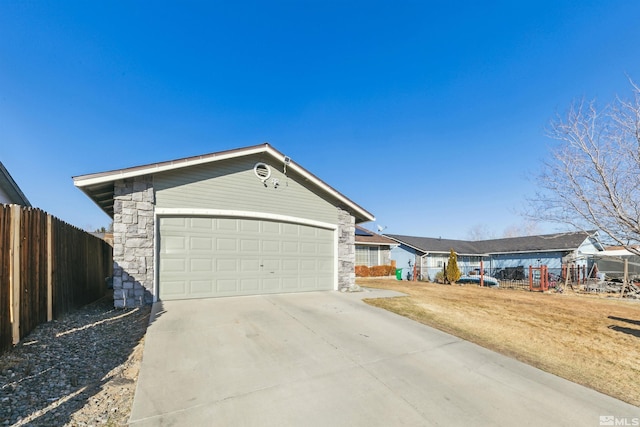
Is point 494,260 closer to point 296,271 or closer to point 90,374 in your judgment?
point 296,271

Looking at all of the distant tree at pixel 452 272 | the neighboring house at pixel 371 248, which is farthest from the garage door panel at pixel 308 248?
the distant tree at pixel 452 272

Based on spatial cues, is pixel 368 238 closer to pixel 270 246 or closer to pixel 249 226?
pixel 270 246

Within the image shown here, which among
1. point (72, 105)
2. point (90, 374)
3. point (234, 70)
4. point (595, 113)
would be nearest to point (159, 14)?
point (234, 70)

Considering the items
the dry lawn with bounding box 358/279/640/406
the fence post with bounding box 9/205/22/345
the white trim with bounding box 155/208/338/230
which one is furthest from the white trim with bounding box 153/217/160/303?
the dry lawn with bounding box 358/279/640/406

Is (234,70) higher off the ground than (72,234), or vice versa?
(234,70)

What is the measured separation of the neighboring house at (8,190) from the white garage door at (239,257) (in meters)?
7.39

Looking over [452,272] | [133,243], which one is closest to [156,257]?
[133,243]

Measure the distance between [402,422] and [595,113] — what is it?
32.3 feet

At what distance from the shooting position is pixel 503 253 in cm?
2492

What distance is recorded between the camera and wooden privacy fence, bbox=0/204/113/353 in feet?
13.2

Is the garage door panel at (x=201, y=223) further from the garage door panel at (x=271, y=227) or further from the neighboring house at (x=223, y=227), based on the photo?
the garage door panel at (x=271, y=227)

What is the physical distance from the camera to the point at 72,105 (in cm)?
1042

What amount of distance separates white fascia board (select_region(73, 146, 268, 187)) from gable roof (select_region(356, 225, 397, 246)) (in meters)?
13.6

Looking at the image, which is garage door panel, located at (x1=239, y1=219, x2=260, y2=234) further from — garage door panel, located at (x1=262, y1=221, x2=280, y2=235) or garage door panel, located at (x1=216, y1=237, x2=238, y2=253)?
garage door panel, located at (x1=216, y1=237, x2=238, y2=253)
